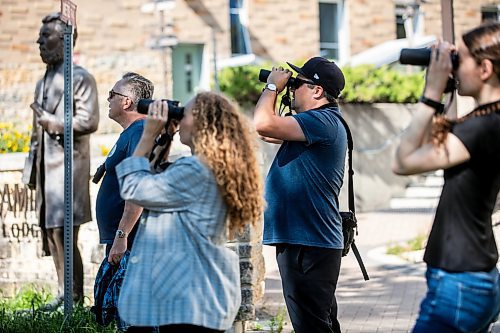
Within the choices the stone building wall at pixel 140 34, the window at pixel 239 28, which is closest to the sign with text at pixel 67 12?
the stone building wall at pixel 140 34

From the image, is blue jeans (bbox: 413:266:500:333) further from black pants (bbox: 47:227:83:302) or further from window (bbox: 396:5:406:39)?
window (bbox: 396:5:406:39)

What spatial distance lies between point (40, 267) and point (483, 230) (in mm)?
5707

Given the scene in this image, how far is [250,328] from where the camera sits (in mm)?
7270

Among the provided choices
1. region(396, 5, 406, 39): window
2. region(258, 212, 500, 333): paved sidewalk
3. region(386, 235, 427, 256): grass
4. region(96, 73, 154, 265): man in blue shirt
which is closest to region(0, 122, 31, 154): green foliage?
region(258, 212, 500, 333): paved sidewalk

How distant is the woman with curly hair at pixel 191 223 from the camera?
13.2 ft

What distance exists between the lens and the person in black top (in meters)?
3.72

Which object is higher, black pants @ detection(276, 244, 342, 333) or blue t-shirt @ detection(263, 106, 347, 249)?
blue t-shirt @ detection(263, 106, 347, 249)

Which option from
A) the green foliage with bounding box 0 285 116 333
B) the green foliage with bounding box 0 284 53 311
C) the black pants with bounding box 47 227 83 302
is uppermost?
the black pants with bounding box 47 227 83 302

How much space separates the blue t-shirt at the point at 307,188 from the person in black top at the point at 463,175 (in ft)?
4.70

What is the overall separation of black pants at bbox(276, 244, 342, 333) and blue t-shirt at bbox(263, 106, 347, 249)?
0.20 feet

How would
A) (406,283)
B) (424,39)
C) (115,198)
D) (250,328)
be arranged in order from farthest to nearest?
(424,39) < (406,283) < (250,328) < (115,198)

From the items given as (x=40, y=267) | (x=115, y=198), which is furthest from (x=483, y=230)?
(x=40, y=267)

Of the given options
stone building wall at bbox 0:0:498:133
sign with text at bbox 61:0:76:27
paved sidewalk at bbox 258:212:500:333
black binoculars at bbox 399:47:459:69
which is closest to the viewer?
black binoculars at bbox 399:47:459:69

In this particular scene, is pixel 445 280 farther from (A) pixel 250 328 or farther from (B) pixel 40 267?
(B) pixel 40 267
